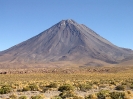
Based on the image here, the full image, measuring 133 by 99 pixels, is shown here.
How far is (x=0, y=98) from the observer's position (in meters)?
19.1

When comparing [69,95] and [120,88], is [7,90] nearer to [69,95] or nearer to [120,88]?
[69,95]

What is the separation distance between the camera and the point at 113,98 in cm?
1770

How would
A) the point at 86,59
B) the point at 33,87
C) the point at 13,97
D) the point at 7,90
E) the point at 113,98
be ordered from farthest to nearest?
1. the point at 86,59
2. the point at 33,87
3. the point at 7,90
4. the point at 13,97
5. the point at 113,98

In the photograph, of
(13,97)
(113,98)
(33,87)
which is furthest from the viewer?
(33,87)

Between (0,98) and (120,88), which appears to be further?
(120,88)

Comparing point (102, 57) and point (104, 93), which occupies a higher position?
point (102, 57)

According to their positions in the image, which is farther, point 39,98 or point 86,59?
point 86,59

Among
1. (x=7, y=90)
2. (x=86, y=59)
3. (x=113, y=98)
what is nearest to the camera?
(x=113, y=98)

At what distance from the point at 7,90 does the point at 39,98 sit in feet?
19.5

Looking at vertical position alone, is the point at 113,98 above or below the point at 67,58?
below

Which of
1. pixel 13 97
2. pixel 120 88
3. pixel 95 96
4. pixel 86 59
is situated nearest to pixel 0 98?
pixel 13 97

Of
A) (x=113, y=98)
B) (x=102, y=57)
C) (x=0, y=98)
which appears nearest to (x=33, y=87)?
(x=0, y=98)

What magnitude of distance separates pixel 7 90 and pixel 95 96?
8.08m

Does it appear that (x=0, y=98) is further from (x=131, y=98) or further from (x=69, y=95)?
(x=131, y=98)
